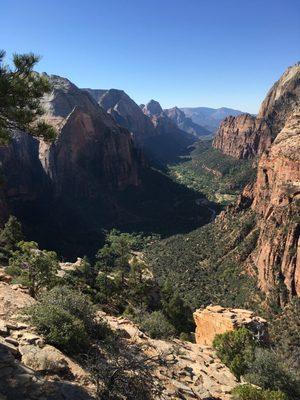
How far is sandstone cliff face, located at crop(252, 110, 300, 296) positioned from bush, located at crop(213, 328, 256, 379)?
145ft

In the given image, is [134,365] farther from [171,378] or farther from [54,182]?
[54,182]

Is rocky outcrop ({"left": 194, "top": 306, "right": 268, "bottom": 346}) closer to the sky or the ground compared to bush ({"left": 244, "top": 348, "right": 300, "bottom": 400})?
closer to the ground

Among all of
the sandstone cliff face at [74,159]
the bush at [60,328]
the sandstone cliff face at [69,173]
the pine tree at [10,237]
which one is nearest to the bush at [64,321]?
the bush at [60,328]

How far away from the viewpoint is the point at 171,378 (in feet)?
58.7

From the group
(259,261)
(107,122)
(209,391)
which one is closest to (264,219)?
(259,261)

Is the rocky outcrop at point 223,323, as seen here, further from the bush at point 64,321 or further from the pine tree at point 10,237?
the pine tree at point 10,237

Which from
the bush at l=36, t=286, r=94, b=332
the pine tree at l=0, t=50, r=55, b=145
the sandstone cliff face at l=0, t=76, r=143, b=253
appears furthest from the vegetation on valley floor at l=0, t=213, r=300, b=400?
the sandstone cliff face at l=0, t=76, r=143, b=253

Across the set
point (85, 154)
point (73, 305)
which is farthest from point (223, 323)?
point (85, 154)

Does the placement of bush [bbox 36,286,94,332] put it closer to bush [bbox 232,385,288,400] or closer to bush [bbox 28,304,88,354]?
bush [bbox 28,304,88,354]

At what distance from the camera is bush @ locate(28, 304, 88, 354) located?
16.6 metres

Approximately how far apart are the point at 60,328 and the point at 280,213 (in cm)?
7044

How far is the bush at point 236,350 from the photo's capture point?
23.5m

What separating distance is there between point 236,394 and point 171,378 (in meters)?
3.02

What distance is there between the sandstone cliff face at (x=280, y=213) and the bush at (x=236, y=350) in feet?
145
